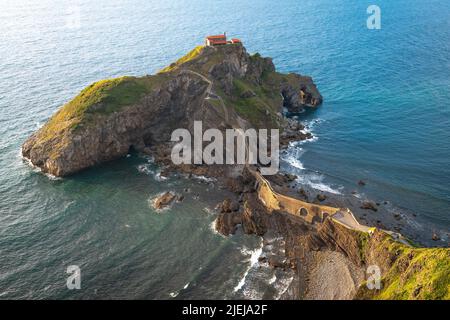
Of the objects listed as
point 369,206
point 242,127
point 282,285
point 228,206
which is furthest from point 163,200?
point 369,206

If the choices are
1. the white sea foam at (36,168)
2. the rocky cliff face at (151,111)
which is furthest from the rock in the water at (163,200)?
the white sea foam at (36,168)

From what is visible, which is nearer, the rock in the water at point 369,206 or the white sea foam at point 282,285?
the white sea foam at point 282,285

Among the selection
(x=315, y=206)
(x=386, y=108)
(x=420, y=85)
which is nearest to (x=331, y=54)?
(x=420, y=85)

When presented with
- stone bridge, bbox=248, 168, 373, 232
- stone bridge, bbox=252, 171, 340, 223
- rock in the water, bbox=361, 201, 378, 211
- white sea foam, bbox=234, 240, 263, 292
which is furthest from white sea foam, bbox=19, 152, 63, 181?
rock in the water, bbox=361, 201, 378, 211

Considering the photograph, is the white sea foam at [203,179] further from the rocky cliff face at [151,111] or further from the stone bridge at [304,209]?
the rocky cliff face at [151,111]

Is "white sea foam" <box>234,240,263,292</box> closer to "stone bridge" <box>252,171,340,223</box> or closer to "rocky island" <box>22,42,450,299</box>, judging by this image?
"rocky island" <box>22,42,450,299</box>
